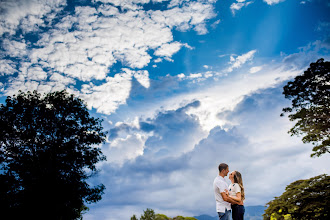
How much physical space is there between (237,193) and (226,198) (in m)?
0.69

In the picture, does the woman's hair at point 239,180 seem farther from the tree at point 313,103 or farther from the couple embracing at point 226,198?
the tree at point 313,103

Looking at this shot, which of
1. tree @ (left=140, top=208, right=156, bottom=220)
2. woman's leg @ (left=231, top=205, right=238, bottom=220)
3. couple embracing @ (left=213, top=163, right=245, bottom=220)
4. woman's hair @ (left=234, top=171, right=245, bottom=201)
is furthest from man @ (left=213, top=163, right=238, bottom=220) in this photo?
tree @ (left=140, top=208, right=156, bottom=220)

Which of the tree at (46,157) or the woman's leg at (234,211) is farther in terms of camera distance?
the tree at (46,157)

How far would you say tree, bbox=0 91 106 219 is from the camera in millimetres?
20547

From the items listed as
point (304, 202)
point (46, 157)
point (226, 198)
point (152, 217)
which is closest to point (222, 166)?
point (226, 198)

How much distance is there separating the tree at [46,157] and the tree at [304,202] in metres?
17.5

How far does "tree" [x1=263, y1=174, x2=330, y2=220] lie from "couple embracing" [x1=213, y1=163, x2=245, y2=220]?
5838mm

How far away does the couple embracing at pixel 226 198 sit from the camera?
634cm

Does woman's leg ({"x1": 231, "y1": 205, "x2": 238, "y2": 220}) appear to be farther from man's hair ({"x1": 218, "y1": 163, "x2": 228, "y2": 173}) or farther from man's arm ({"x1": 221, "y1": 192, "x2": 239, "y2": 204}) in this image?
man's hair ({"x1": 218, "y1": 163, "x2": 228, "y2": 173})

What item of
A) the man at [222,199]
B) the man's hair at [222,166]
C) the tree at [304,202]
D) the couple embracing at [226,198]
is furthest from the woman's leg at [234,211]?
the tree at [304,202]

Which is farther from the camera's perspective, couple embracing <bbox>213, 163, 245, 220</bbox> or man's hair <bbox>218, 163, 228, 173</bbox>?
man's hair <bbox>218, 163, 228, 173</bbox>

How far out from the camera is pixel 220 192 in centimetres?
635

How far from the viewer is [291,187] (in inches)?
504

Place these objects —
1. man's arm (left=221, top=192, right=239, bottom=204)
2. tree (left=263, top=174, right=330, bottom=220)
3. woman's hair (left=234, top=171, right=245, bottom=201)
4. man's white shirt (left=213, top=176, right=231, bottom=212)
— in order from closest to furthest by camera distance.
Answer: man's arm (left=221, top=192, right=239, bottom=204)
man's white shirt (left=213, top=176, right=231, bottom=212)
woman's hair (left=234, top=171, right=245, bottom=201)
tree (left=263, top=174, right=330, bottom=220)
